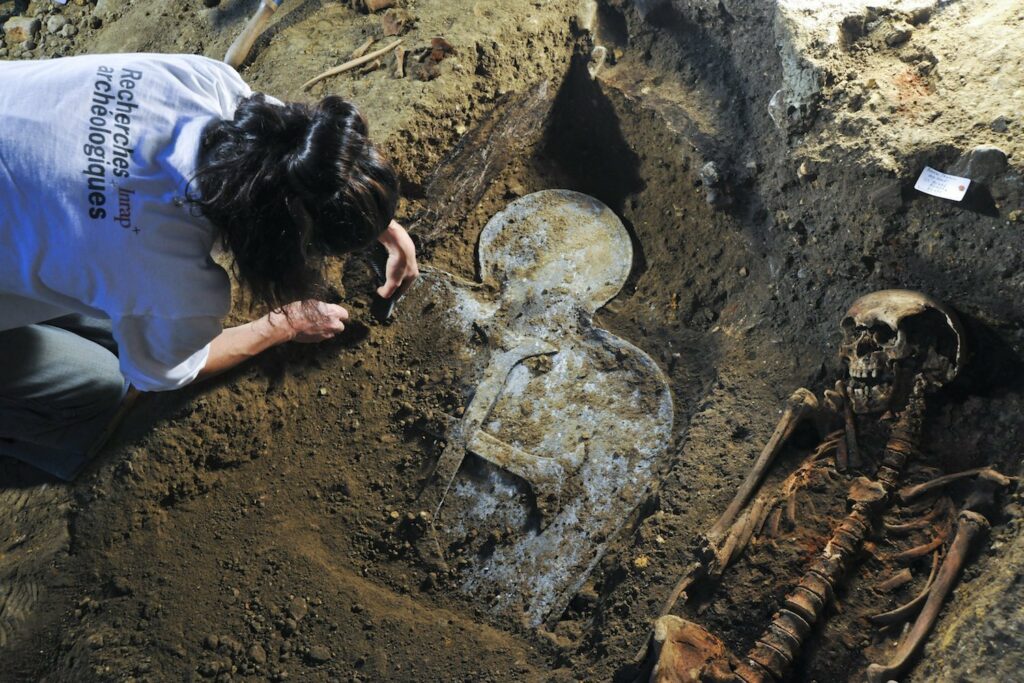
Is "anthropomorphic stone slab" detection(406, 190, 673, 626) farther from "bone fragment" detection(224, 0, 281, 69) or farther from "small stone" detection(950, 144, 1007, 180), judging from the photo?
"bone fragment" detection(224, 0, 281, 69)

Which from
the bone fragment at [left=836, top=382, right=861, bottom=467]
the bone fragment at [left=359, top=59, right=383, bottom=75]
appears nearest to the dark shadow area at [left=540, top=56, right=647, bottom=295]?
the bone fragment at [left=359, top=59, right=383, bottom=75]

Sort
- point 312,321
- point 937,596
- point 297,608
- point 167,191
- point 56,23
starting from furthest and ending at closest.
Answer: point 56,23
point 312,321
point 297,608
point 937,596
point 167,191

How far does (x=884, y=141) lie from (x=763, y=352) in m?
0.83

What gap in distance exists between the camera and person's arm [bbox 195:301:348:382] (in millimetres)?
2615

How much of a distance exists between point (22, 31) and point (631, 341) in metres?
3.77

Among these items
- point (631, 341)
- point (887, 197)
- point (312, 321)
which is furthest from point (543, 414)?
point (887, 197)

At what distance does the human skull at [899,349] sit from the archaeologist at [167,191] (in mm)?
1536

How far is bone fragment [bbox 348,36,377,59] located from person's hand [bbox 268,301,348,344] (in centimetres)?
119

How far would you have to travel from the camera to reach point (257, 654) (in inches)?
96.5

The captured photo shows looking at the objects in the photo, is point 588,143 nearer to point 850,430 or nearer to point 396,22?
point 396,22

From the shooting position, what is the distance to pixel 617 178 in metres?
3.34

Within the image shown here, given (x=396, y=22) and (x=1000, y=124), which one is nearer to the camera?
(x=1000, y=124)

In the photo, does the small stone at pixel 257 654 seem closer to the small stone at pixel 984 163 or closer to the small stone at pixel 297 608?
the small stone at pixel 297 608

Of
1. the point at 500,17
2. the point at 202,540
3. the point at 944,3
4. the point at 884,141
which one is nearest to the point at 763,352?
the point at 884,141
